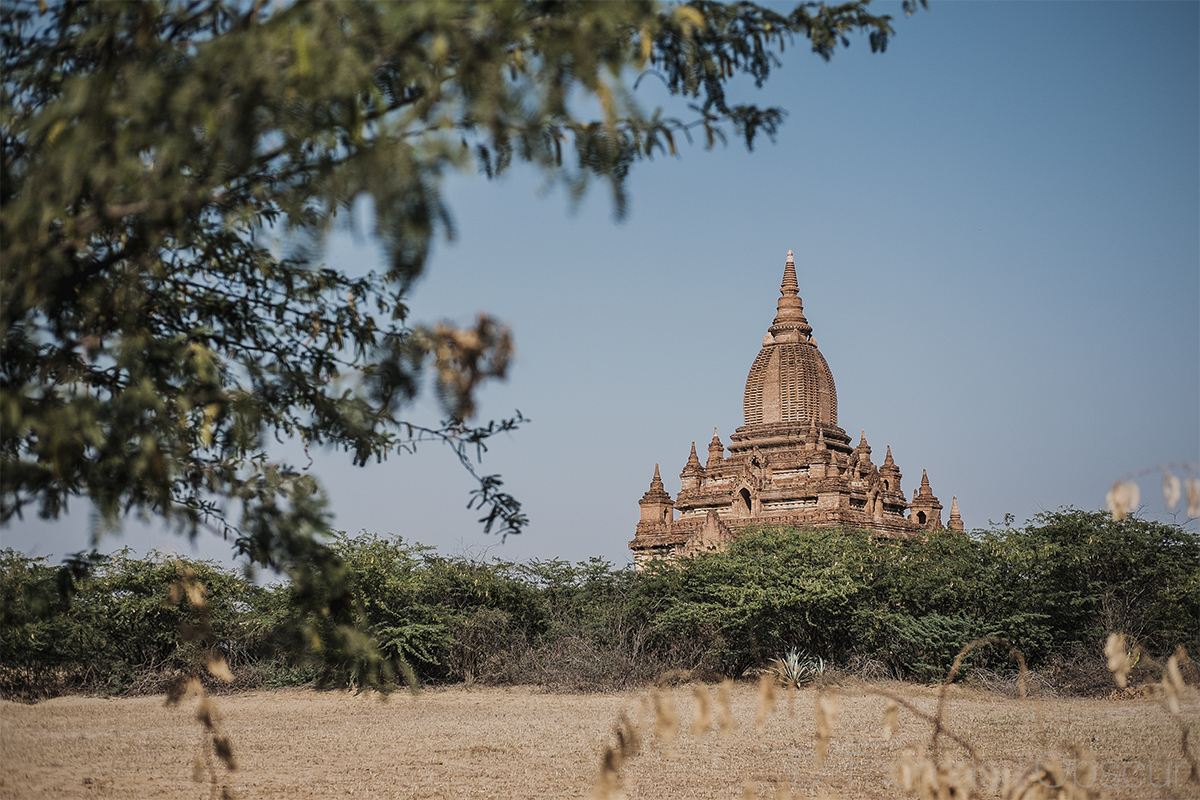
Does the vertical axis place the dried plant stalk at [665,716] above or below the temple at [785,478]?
below

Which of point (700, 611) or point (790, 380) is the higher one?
point (790, 380)

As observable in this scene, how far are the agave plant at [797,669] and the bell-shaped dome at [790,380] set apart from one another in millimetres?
14823

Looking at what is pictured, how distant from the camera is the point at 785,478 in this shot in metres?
30.3

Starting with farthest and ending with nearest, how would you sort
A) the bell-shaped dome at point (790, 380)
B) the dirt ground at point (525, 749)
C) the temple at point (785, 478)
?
the bell-shaped dome at point (790, 380) < the temple at point (785, 478) < the dirt ground at point (525, 749)

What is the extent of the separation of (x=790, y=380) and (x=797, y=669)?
16487 mm

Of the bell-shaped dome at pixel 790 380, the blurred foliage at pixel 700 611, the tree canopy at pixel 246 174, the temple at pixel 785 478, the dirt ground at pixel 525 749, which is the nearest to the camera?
the tree canopy at pixel 246 174

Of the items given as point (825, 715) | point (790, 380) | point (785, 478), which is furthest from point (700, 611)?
point (790, 380)

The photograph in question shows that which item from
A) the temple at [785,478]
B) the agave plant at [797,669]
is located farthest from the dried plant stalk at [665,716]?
the temple at [785,478]

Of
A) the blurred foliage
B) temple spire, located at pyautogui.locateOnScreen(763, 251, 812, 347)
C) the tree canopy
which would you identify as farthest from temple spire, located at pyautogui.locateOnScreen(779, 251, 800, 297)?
the tree canopy

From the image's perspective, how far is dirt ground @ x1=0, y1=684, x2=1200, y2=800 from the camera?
8578 millimetres

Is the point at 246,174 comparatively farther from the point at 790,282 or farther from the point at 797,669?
the point at 790,282

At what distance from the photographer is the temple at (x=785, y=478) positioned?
93.6 ft

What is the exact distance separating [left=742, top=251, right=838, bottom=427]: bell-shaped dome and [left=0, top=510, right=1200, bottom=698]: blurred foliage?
39.5 ft

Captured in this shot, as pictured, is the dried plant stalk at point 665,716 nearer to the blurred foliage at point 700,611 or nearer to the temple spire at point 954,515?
the blurred foliage at point 700,611
